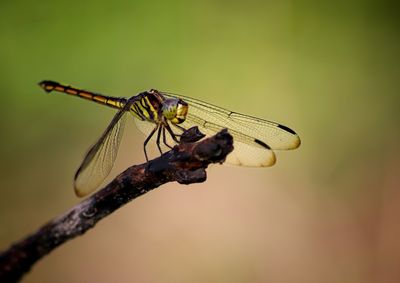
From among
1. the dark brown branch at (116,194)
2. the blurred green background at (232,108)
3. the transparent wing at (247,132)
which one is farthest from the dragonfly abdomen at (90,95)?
the dark brown branch at (116,194)

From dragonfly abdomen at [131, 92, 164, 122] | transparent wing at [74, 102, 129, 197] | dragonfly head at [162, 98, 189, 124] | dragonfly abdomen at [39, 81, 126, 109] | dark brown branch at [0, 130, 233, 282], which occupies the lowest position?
dark brown branch at [0, 130, 233, 282]

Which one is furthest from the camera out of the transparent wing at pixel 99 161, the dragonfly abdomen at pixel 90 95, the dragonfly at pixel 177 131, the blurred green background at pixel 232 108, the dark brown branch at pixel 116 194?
the blurred green background at pixel 232 108

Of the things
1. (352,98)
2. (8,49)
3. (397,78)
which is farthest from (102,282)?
(397,78)

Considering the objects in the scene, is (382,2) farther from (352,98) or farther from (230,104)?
(230,104)

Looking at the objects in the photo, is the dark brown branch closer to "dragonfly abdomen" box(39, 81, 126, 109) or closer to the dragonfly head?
the dragonfly head

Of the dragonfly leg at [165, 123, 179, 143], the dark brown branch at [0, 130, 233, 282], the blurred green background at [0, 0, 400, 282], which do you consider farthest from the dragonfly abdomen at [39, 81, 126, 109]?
Result: the dark brown branch at [0, 130, 233, 282]

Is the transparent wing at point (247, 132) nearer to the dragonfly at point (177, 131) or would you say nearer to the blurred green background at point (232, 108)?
the dragonfly at point (177, 131)

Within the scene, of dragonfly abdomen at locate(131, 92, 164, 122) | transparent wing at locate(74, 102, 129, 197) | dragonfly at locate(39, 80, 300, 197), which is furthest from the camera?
dragonfly abdomen at locate(131, 92, 164, 122)
